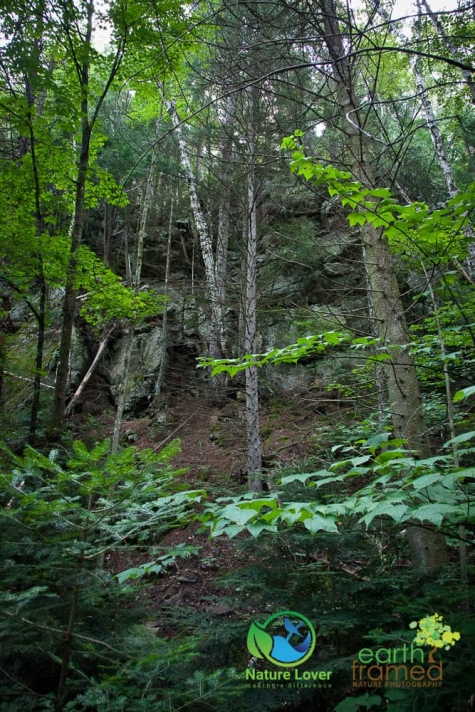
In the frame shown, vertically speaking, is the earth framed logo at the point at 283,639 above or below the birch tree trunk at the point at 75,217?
below

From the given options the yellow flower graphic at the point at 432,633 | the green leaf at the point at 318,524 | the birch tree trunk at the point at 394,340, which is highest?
the birch tree trunk at the point at 394,340

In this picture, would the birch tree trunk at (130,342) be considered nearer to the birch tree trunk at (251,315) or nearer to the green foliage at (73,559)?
the birch tree trunk at (251,315)

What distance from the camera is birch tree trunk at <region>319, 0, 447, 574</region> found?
2736 millimetres

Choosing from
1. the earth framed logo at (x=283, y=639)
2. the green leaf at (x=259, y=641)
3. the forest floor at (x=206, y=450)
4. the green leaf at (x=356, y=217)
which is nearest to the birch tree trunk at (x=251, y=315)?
the forest floor at (x=206, y=450)

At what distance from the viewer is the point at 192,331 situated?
1223 cm

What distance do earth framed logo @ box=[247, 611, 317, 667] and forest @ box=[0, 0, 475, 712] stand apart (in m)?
0.02

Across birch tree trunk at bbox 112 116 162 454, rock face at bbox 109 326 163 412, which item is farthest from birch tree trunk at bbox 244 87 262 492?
rock face at bbox 109 326 163 412

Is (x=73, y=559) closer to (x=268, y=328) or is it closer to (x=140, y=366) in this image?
(x=268, y=328)

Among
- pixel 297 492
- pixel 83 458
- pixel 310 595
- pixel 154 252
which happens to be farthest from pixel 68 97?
pixel 154 252

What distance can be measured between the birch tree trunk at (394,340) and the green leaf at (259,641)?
1224 millimetres

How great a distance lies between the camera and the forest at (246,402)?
1.88 metres

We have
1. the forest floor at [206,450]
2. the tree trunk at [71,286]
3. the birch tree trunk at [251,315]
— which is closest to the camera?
the forest floor at [206,450]

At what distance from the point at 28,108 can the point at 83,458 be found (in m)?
6.37

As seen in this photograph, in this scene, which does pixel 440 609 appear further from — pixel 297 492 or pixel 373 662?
pixel 297 492
